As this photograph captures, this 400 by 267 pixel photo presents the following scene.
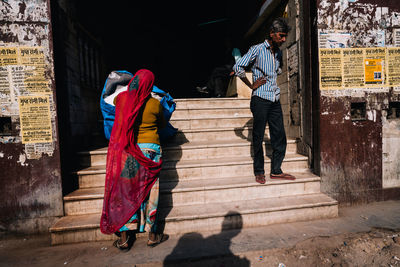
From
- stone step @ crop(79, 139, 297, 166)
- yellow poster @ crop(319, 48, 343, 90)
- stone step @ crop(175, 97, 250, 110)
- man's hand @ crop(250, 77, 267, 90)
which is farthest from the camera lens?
stone step @ crop(175, 97, 250, 110)

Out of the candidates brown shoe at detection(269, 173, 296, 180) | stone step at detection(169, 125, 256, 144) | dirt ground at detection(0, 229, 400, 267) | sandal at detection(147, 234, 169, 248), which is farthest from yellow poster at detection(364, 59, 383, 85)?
sandal at detection(147, 234, 169, 248)

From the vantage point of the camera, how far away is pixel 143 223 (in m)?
2.57

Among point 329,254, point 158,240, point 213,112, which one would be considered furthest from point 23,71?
point 329,254

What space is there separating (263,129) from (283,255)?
1578mm

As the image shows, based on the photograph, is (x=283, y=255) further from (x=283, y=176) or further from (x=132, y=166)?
(x=132, y=166)

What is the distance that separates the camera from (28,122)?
2.93 metres

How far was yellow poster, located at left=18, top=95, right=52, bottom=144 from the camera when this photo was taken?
292 cm

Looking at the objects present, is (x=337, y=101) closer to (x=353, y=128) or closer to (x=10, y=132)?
(x=353, y=128)

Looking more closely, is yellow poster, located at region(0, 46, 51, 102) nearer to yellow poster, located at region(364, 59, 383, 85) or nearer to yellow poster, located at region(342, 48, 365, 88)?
yellow poster, located at region(342, 48, 365, 88)

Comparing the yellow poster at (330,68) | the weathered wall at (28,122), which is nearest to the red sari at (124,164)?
the weathered wall at (28,122)

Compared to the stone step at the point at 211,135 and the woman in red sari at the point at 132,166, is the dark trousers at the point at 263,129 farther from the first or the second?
the woman in red sari at the point at 132,166

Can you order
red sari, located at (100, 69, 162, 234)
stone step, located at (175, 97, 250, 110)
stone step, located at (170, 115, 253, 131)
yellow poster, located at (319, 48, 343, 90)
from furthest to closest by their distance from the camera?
stone step, located at (175, 97, 250, 110) → stone step, located at (170, 115, 253, 131) → yellow poster, located at (319, 48, 343, 90) → red sari, located at (100, 69, 162, 234)

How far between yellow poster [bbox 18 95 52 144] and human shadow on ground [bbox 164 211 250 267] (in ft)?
7.34

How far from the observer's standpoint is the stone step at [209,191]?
9.70 ft
